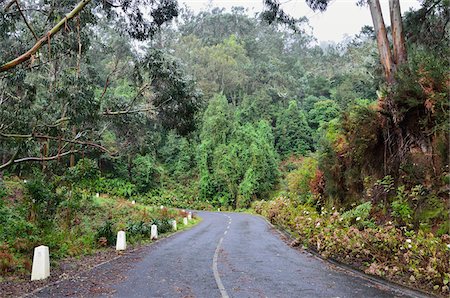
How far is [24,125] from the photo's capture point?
12.1 metres

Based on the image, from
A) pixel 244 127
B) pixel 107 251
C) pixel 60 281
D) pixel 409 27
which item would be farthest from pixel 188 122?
pixel 244 127

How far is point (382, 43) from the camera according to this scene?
39.4 ft

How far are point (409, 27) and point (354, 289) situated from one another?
11443 mm

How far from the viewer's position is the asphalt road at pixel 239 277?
6.66m

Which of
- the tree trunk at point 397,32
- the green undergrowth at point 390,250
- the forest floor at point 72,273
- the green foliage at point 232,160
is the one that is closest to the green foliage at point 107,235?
the forest floor at point 72,273

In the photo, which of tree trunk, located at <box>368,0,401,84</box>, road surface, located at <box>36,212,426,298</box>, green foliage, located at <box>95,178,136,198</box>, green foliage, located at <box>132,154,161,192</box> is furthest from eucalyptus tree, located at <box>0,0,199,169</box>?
green foliage, located at <box>132,154,161,192</box>

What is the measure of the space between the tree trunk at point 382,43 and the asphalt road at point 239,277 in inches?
239

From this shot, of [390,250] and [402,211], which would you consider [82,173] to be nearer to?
[390,250]

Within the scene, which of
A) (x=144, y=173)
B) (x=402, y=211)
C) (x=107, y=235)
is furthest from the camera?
(x=144, y=173)

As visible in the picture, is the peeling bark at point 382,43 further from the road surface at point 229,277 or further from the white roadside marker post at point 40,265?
the white roadside marker post at point 40,265

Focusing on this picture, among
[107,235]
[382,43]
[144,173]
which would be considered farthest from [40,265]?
[144,173]

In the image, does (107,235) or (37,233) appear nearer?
(37,233)

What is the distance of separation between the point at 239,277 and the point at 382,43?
8.46 meters

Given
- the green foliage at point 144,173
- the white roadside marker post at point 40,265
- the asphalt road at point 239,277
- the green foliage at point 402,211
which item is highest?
the green foliage at point 144,173
